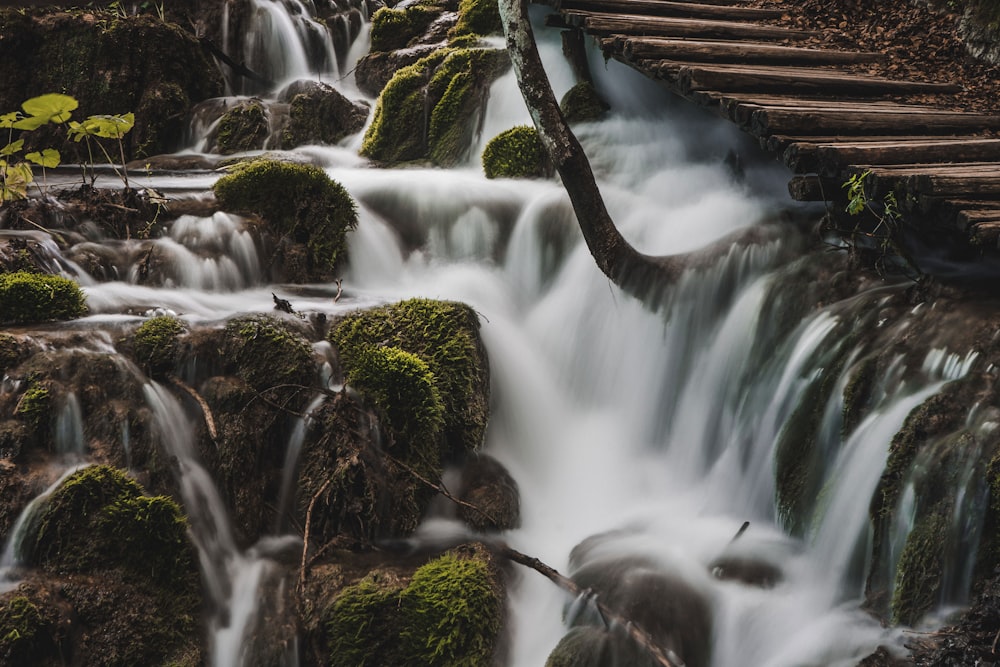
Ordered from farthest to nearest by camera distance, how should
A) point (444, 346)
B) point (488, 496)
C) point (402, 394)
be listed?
point (444, 346) → point (488, 496) → point (402, 394)

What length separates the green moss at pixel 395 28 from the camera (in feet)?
41.5

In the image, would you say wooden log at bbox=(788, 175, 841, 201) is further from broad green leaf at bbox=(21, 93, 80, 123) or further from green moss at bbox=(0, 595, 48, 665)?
green moss at bbox=(0, 595, 48, 665)

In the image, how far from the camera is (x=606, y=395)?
6816 millimetres

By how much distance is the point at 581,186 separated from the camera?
255 inches

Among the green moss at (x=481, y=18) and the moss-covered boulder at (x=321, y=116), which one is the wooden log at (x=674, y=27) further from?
the moss-covered boulder at (x=321, y=116)

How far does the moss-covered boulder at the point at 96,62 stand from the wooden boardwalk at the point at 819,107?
5.93 meters

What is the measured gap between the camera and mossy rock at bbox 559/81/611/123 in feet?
30.0

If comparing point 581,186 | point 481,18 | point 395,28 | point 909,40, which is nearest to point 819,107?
point 581,186

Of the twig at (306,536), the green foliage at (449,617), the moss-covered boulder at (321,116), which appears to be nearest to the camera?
the green foliage at (449,617)

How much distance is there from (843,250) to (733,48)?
201 centimetres

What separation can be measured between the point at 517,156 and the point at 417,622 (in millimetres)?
5585

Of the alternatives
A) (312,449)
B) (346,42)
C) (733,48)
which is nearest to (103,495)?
(312,449)

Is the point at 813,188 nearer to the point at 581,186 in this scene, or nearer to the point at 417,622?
the point at 581,186

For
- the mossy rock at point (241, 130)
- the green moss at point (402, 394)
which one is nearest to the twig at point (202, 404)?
the green moss at point (402, 394)
